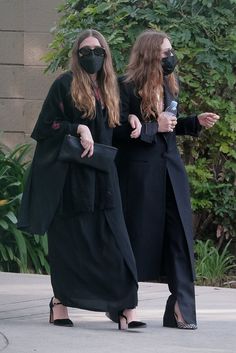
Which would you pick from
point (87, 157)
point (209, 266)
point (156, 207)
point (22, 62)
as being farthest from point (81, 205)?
point (22, 62)

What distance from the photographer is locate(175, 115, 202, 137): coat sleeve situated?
6824 millimetres

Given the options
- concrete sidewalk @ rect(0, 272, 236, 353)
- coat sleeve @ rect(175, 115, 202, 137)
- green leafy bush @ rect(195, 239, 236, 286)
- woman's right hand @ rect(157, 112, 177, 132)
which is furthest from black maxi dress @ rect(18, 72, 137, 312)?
green leafy bush @ rect(195, 239, 236, 286)

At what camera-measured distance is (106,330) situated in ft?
21.6

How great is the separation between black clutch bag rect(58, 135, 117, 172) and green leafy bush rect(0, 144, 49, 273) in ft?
10.7

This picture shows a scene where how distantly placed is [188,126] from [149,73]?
0.44 meters

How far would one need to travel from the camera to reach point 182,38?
9.47 m

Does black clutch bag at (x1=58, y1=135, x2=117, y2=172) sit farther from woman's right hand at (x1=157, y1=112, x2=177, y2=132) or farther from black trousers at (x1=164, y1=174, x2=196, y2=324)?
black trousers at (x1=164, y1=174, x2=196, y2=324)

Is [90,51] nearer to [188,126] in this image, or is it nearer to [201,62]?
[188,126]

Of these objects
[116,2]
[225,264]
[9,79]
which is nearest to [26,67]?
[9,79]

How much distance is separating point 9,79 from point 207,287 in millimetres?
4040

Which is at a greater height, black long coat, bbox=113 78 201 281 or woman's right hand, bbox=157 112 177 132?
woman's right hand, bbox=157 112 177 132

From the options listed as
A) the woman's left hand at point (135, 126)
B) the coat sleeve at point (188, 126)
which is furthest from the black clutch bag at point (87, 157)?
the coat sleeve at point (188, 126)

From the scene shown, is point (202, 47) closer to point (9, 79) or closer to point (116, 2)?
point (116, 2)

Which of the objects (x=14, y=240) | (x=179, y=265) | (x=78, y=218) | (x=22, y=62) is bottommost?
(x=14, y=240)
